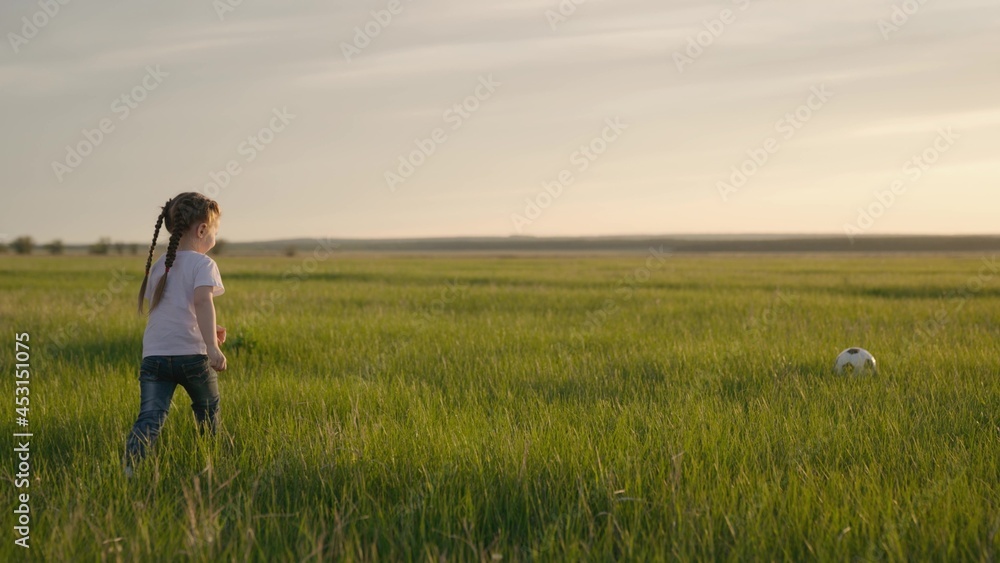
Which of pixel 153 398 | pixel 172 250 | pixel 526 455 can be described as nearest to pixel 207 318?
pixel 172 250

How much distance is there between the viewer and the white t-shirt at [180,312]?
13.7 ft

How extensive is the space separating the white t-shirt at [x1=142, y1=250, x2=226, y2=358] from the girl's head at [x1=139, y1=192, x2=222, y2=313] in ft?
0.16

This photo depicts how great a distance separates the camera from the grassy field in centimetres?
294

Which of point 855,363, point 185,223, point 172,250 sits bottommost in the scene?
point 855,363

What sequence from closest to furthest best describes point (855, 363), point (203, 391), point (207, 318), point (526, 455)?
point (526, 455) < point (207, 318) < point (203, 391) < point (855, 363)

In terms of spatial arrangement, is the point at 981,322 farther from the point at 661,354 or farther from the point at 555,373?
the point at 555,373

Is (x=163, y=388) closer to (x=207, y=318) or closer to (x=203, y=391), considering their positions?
(x=203, y=391)

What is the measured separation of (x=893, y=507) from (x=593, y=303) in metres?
11.4

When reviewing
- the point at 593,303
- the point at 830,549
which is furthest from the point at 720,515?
the point at 593,303

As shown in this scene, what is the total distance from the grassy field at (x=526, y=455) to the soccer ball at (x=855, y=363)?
14 centimetres

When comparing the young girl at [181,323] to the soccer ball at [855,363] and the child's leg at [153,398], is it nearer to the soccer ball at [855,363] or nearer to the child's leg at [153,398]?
the child's leg at [153,398]

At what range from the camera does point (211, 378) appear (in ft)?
14.2

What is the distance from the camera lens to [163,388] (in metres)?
4.20

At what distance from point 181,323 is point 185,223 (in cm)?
60
